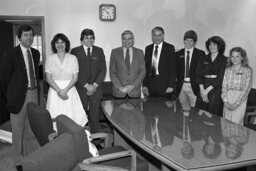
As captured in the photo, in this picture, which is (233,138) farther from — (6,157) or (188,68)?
(6,157)

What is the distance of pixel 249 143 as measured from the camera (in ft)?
6.84

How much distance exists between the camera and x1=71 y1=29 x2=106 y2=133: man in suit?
4145mm

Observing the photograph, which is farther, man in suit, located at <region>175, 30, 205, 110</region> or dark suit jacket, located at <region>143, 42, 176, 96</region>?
man in suit, located at <region>175, 30, 205, 110</region>

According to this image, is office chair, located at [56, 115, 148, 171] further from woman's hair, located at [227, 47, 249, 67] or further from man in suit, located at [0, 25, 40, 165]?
woman's hair, located at [227, 47, 249, 67]

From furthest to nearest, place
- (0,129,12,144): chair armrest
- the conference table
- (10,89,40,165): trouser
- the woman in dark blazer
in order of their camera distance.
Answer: (0,129,12,144): chair armrest, the woman in dark blazer, (10,89,40,165): trouser, the conference table

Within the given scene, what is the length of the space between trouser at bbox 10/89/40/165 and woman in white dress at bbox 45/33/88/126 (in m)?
0.25

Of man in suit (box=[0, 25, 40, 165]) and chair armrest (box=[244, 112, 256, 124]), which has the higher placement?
man in suit (box=[0, 25, 40, 165])

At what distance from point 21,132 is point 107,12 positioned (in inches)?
121

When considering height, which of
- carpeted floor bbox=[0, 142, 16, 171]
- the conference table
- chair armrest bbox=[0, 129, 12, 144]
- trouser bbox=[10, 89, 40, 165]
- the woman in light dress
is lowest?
carpeted floor bbox=[0, 142, 16, 171]

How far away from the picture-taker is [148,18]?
6.05 metres

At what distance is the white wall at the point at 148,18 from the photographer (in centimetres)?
524

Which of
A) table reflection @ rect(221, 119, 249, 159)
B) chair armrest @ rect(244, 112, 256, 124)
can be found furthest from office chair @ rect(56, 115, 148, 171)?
chair armrest @ rect(244, 112, 256, 124)

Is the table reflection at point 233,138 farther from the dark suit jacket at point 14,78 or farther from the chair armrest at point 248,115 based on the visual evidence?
the dark suit jacket at point 14,78

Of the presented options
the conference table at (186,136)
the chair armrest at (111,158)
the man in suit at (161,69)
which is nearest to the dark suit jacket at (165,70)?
the man in suit at (161,69)
